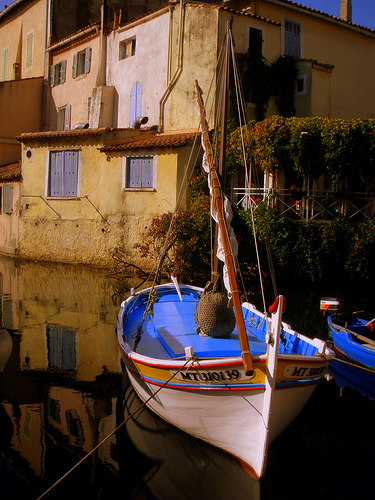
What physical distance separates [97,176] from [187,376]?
15.6 metres

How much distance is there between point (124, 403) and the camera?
791cm

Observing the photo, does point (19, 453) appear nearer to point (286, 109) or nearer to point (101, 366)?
point (101, 366)

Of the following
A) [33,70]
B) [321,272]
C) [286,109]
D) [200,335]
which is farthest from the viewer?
[33,70]

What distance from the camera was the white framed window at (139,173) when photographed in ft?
62.0

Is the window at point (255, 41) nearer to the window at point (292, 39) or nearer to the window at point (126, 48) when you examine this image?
the window at point (292, 39)

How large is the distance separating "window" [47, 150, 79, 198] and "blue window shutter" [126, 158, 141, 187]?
2866 millimetres

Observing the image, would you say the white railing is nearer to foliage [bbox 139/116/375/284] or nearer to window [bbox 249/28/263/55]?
foliage [bbox 139/116/375/284]

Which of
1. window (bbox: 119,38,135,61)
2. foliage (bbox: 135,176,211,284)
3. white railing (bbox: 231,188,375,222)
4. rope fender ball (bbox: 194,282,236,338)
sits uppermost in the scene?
window (bbox: 119,38,135,61)

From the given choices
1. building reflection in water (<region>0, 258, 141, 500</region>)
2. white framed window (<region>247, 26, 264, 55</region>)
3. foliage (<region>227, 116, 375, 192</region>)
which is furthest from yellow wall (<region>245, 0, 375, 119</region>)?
building reflection in water (<region>0, 258, 141, 500</region>)

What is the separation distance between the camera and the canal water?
19.0 ft

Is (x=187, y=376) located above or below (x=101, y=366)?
above

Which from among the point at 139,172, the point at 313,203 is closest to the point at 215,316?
the point at 313,203

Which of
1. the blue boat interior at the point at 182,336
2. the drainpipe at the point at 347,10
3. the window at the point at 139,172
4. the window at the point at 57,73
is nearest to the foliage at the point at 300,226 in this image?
the window at the point at 139,172

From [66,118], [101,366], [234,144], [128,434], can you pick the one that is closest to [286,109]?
[234,144]
